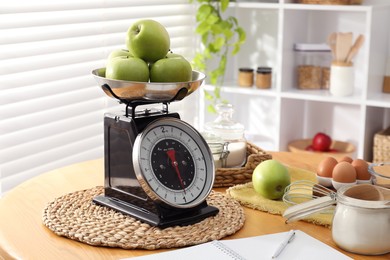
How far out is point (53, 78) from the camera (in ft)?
9.31

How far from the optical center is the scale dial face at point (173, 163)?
5.15 ft

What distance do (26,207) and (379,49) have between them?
2002mm

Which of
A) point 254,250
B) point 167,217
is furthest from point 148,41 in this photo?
point 254,250

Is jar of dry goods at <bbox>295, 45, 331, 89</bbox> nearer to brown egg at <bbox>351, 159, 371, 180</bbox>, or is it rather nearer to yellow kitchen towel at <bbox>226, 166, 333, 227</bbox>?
yellow kitchen towel at <bbox>226, 166, 333, 227</bbox>

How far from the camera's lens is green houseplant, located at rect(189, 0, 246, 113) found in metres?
3.37

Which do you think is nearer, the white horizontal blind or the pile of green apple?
the pile of green apple

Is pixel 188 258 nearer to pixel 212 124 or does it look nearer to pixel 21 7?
pixel 212 124

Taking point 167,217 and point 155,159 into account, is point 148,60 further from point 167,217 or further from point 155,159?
point 167,217

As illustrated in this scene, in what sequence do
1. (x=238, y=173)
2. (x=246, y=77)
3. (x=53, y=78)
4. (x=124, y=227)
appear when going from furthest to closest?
(x=246, y=77)
(x=53, y=78)
(x=238, y=173)
(x=124, y=227)

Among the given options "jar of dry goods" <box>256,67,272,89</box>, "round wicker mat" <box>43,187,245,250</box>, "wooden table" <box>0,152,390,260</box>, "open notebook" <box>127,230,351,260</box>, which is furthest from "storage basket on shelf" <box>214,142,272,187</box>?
"jar of dry goods" <box>256,67,272,89</box>

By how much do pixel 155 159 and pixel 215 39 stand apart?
196 cm

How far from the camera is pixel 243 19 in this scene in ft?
12.0

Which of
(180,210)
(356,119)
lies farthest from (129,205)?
(356,119)

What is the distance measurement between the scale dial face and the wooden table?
144mm
